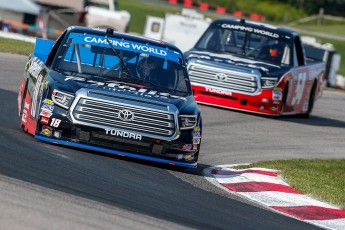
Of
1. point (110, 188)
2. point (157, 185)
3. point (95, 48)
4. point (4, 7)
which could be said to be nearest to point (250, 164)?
point (95, 48)

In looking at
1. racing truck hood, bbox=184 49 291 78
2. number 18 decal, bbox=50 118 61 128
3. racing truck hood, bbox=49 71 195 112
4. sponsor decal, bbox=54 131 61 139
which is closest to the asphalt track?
sponsor decal, bbox=54 131 61 139

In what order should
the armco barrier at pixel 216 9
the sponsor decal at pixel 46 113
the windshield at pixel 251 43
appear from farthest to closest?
the armco barrier at pixel 216 9 → the windshield at pixel 251 43 → the sponsor decal at pixel 46 113

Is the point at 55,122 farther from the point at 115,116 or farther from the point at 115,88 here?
the point at 115,88

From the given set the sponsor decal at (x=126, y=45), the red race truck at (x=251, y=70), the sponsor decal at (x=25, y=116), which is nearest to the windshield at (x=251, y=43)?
the red race truck at (x=251, y=70)

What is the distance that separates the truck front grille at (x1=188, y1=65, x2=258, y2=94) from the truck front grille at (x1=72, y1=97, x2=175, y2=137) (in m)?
7.65

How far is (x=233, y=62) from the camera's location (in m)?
18.8

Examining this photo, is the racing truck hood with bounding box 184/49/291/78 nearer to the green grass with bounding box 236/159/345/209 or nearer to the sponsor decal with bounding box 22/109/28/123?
the green grass with bounding box 236/159/345/209

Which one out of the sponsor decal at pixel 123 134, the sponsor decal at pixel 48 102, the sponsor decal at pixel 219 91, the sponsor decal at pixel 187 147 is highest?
the sponsor decal at pixel 48 102

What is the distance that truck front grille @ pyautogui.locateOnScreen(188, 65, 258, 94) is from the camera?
18.6 m

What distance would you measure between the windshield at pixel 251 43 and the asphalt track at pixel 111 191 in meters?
4.44

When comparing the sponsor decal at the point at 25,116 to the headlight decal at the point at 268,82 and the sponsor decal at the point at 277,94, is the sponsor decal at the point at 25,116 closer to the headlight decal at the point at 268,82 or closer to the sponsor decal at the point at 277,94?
the headlight decal at the point at 268,82

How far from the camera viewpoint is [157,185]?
9.81 metres

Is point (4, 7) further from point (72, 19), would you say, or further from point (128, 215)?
point (128, 215)

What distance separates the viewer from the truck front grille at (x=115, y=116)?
11.0 meters
